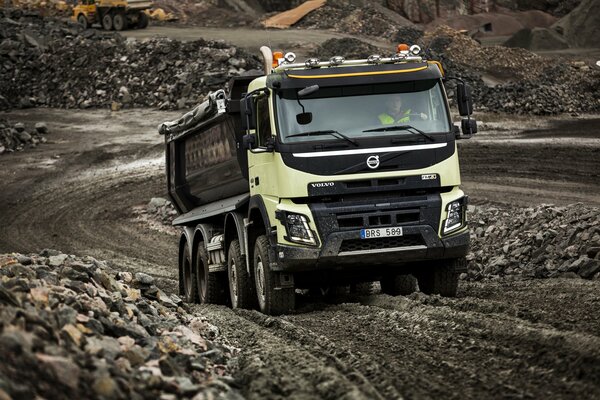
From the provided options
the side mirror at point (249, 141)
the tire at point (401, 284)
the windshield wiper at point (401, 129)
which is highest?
the windshield wiper at point (401, 129)

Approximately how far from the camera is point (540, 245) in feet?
55.1

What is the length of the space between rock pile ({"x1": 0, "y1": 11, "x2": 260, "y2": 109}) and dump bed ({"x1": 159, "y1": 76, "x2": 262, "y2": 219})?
2087 cm

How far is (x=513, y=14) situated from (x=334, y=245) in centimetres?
4955

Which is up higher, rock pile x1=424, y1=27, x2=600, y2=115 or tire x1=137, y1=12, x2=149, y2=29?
tire x1=137, y1=12, x2=149, y2=29

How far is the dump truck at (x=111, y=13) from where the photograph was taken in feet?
168

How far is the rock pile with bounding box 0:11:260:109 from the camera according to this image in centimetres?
4066

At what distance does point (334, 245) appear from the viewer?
41.3 feet

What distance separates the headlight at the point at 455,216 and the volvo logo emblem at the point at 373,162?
3.46 ft

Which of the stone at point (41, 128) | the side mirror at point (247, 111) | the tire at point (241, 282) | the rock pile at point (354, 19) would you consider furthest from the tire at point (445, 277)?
the rock pile at point (354, 19)

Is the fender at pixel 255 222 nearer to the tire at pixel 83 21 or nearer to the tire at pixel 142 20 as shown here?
the tire at pixel 83 21

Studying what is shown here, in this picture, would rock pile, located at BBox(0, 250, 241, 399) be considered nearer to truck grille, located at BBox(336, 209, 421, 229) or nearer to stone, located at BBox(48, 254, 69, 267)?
stone, located at BBox(48, 254, 69, 267)

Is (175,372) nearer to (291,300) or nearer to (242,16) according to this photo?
(291,300)

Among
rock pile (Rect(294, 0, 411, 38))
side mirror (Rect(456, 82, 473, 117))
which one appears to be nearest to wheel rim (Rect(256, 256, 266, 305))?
side mirror (Rect(456, 82, 473, 117))

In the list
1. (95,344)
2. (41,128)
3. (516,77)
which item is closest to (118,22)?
(41,128)
